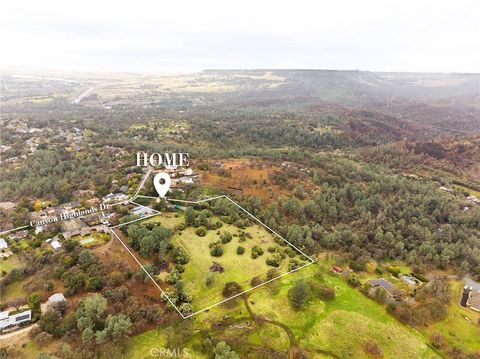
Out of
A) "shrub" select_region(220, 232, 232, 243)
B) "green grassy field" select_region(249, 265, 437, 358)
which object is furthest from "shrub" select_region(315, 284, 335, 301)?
"shrub" select_region(220, 232, 232, 243)

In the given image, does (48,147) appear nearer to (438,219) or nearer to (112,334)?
(112,334)

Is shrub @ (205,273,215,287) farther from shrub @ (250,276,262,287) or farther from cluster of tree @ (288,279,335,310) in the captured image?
cluster of tree @ (288,279,335,310)

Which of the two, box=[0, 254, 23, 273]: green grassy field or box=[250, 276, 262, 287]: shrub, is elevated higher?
box=[0, 254, 23, 273]: green grassy field

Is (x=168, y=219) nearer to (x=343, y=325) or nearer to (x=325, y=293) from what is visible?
(x=325, y=293)

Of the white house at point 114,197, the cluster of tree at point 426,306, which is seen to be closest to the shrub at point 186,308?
the cluster of tree at point 426,306

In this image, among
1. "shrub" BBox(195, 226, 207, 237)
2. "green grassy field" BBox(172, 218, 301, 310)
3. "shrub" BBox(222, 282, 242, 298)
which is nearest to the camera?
Result: "shrub" BBox(222, 282, 242, 298)

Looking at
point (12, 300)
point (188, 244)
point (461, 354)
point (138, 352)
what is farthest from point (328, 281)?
point (12, 300)

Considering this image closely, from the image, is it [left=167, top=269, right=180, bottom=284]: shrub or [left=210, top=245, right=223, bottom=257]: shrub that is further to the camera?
[left=210, top=245, right=223, bottom=257]: shrub
